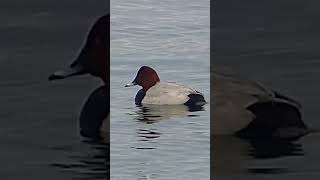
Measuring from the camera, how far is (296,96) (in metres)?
1.81

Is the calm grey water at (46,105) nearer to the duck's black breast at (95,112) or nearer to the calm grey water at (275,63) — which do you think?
the duck's black breast at (95,112)

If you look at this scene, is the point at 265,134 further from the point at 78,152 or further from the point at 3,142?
the point at 3,142

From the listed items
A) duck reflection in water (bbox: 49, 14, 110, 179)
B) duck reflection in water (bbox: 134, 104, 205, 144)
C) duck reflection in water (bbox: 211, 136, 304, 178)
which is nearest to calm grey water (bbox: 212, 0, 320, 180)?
duck reflection in water (bbox: 211, 136, 304, 178)

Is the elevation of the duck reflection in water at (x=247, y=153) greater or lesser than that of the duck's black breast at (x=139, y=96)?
lesser

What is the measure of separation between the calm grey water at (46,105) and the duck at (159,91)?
111 mm

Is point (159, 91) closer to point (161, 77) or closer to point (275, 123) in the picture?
point (161, 77)

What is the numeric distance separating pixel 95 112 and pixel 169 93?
18cm

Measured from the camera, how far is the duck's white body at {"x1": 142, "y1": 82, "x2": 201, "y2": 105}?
69.7 inches

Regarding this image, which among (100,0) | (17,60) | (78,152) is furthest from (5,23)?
(78,152)

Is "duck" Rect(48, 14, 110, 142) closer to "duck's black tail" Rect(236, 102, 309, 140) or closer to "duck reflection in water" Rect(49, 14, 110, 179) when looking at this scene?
"duck reflection in water" Rect(49, 14, 110, 179)

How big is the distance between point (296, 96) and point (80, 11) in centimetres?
53

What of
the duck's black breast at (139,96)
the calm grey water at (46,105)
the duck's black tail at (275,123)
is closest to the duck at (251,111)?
the duck's black tail at (275,123)

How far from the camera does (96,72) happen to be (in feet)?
5.98

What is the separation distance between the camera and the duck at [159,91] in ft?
5.76
